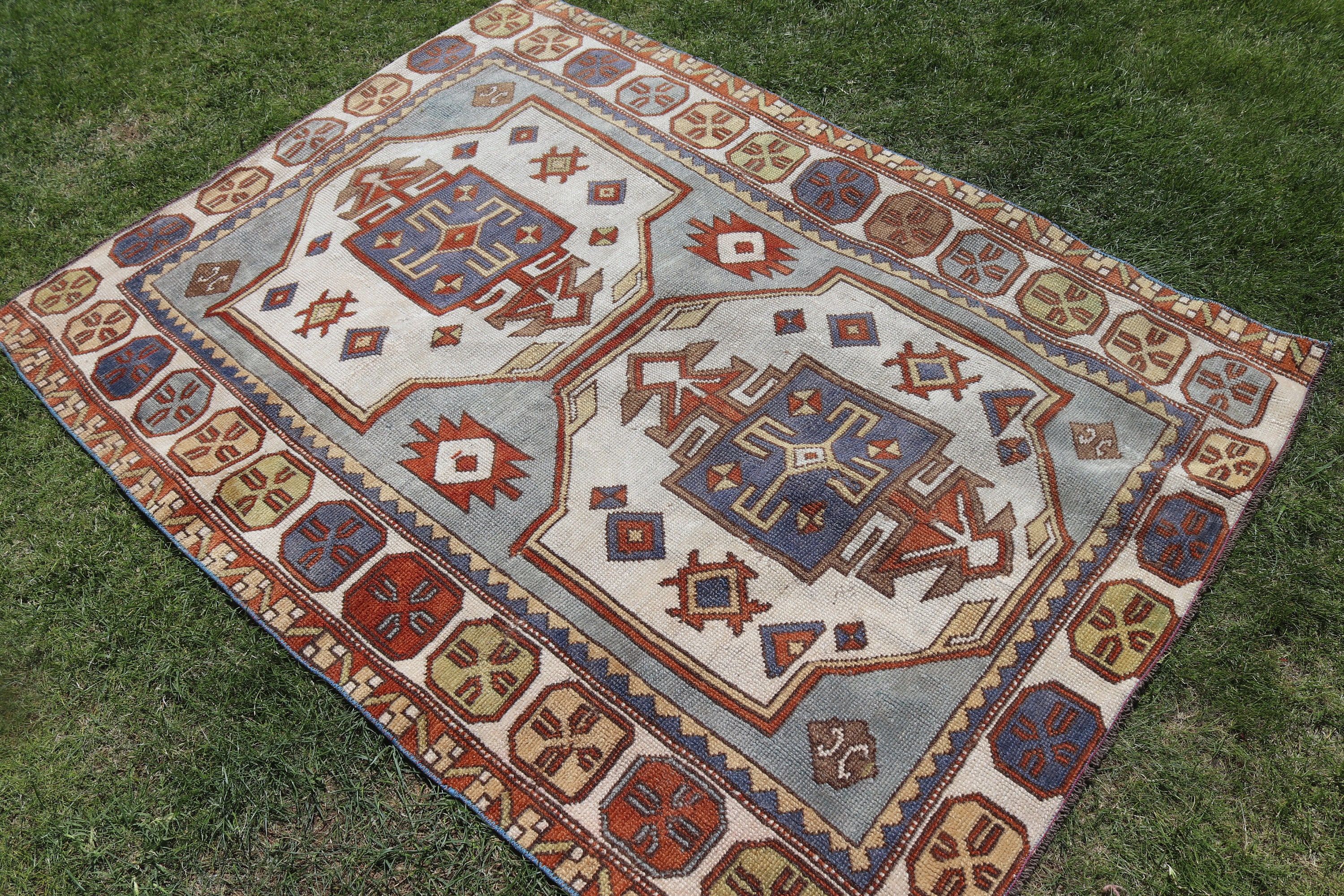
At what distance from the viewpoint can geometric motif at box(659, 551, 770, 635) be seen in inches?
121

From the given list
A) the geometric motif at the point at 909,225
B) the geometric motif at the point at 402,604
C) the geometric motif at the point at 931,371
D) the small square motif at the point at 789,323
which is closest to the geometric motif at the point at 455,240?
the small square motif at the point at 789,323

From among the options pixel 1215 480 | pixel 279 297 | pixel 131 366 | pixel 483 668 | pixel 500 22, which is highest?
pixel 500 22

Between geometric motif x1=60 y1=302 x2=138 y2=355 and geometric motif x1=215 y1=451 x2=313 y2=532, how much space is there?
41.5 inches

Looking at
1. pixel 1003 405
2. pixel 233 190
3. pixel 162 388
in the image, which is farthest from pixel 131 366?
pixel 1003 405

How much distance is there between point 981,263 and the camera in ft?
13.1

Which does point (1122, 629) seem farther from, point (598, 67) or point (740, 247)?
point (598, 67)

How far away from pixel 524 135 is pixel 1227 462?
3465 mm

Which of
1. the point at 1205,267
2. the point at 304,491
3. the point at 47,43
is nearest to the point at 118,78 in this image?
the point at 47,43

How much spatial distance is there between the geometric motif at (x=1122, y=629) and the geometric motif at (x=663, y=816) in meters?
1.29

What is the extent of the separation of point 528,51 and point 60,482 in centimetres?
319

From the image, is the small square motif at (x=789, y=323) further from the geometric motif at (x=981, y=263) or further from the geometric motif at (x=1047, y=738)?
the geometric motif at (x=1047, y=738)

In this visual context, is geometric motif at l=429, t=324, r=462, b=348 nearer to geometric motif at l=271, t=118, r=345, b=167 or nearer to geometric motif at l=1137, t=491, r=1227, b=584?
geometric motif at l=271, t=118, r=345, b=167

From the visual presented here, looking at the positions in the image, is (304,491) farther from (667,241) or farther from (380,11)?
(380,11)

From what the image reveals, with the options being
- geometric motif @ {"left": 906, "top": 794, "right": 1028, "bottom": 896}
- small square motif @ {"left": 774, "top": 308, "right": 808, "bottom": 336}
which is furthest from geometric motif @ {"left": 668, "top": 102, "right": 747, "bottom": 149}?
geometric motif @ {"left": 906, "top": 794, "right": 1028, "bottom": 896}
